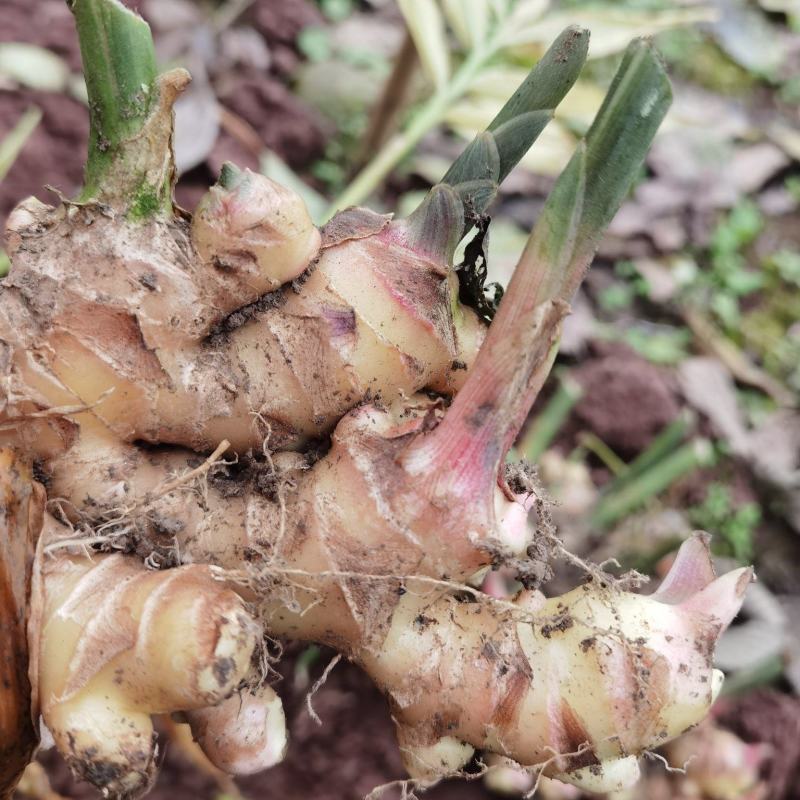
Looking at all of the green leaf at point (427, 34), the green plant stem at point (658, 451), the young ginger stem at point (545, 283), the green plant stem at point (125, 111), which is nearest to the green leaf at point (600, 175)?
the young ginger stem at point (545, 283)

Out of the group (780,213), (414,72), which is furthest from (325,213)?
(780,213)

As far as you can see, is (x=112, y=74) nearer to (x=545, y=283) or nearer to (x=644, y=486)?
Result: (x=545, y=283)

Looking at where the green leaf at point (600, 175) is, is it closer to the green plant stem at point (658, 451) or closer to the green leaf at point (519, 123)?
the green leaf at point (519, 123)

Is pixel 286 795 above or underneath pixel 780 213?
underneath

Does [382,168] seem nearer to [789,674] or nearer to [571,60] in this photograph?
[571,60]

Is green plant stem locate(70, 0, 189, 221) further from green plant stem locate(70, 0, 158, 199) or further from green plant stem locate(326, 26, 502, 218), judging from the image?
green plant stem locate(326, 26, 502, 218)
